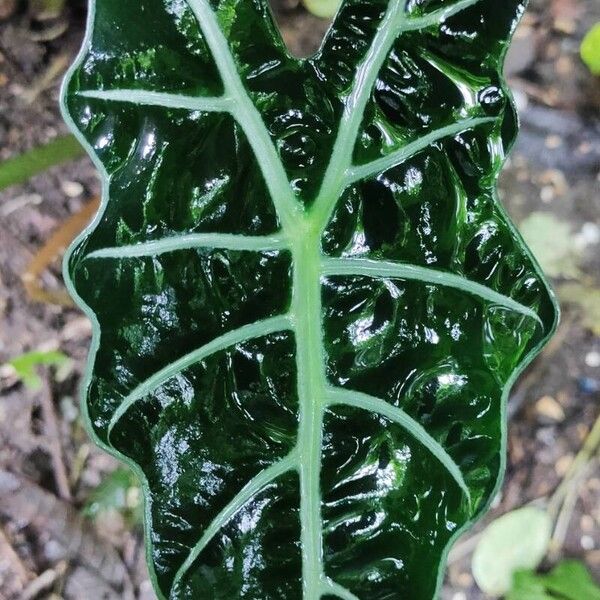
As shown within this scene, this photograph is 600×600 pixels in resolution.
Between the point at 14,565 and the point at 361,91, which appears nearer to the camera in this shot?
the point at 361,91

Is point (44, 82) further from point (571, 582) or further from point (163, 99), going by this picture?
point (571, 582)

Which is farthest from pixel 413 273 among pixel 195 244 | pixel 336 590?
pixel 336 590

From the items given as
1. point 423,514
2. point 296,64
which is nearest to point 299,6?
point 296,64

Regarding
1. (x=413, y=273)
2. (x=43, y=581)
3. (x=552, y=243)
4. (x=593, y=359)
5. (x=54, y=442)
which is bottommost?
(x=43, y=581)

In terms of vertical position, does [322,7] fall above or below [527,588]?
above

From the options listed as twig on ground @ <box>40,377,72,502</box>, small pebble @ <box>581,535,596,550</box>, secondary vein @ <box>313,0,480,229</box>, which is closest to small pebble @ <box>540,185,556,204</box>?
small pebble @ <box>581,535,596,550</box>

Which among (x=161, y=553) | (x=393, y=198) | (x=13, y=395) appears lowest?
(x=13, y=395)

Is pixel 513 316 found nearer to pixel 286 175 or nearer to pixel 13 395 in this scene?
pixel 286 175
